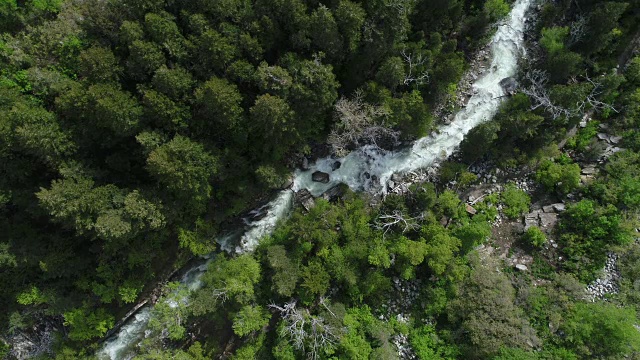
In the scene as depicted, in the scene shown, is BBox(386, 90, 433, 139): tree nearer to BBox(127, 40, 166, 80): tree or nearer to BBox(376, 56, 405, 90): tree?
BBox(376, 56, 405, 90): tree

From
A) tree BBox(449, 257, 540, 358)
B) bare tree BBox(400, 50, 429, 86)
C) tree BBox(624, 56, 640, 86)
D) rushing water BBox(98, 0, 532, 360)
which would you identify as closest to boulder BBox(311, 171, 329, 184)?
rushing water BBox(98, 0, 532, 360)

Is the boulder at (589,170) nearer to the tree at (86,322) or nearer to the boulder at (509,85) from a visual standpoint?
the boulder at (509,85)

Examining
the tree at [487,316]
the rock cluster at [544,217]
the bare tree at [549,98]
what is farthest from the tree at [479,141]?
the tree at [487,316]

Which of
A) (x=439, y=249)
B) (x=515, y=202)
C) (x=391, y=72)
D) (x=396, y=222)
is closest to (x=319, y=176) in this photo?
(x=396, y=222)

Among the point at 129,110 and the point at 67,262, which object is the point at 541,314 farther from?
the point at 67,262

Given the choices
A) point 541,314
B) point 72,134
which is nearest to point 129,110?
point 72,134

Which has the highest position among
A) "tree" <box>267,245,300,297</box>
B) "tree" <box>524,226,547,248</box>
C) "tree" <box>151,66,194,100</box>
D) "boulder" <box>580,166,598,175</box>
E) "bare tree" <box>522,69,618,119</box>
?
"tree" <box>151,66,194,100</box>
